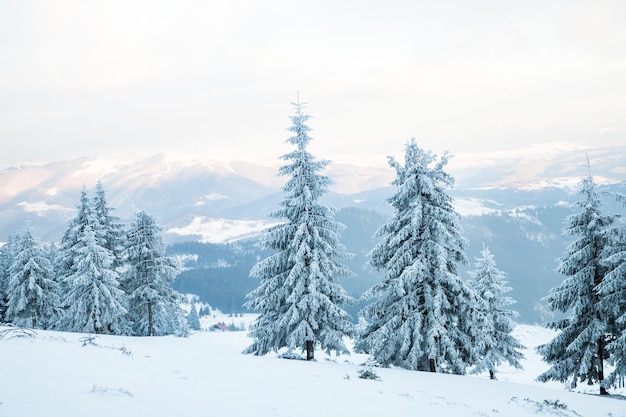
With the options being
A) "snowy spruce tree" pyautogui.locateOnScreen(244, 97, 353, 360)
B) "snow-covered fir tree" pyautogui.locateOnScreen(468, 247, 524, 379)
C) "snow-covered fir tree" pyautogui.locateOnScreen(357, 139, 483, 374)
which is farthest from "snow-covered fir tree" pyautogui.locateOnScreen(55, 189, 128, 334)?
"snow-covered fir tree" pyautogui.locateOnScreen(468, 247, 524, 379)

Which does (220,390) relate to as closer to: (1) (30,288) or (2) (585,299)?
(2) (585,299)

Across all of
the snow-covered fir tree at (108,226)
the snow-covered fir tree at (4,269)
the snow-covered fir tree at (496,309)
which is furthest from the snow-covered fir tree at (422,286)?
the snow-covered fir tree at (4,269)

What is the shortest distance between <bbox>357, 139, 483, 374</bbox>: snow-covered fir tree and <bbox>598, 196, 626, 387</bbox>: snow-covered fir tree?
539 centimetres

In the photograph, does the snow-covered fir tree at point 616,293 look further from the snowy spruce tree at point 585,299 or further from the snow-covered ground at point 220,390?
the snow-covered ground at point 220,390

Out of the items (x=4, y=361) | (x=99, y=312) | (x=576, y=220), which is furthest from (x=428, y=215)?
(x=99, y=312)

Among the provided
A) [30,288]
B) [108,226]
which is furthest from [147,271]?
[30,288]

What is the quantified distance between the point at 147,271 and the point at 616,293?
30001 millimetres

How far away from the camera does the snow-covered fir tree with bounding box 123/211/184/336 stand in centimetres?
3256

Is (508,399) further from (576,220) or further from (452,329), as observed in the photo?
(576,220)

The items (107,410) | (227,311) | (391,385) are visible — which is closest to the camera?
(107,410)

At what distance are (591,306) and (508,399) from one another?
842 cm

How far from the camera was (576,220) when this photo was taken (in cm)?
2066

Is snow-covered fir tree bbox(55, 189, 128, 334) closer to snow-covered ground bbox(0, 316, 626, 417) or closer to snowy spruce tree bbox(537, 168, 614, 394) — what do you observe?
snow-covered ground bbox(0, 316, 626, 417)

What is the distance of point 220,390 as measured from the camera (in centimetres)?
1051
